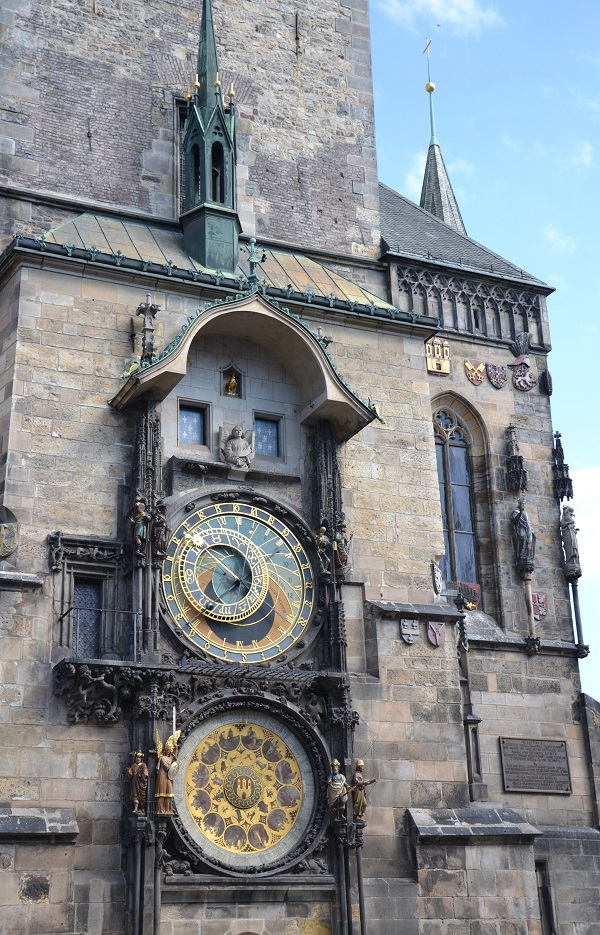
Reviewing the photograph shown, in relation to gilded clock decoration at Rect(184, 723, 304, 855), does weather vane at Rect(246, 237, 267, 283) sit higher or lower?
higher

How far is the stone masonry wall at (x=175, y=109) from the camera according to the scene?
2103 cm

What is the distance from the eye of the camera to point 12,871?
50.4 feet

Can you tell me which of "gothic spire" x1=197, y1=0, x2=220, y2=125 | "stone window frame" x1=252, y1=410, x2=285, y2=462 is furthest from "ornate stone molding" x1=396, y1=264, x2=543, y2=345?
"stone window frame" x1=252, y1=410, x2=285, y2=462

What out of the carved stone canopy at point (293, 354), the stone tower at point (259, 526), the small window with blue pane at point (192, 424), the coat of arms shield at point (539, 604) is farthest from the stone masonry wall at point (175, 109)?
the coat of arms shield at point (539, 604)

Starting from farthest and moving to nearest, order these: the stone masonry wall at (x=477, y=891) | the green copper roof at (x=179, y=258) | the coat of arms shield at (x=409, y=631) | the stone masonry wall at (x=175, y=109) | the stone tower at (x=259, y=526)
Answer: the stone masonry wall at (x=175, y=109)
the green copper roof at (x=179, y=258)
the coat of arms shield at (x=409, y=631)
the stone masonry wall at (x=477, y=891)
the stone tower at (x=259, y=526)

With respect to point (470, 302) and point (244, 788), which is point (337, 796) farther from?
point (470, 302)

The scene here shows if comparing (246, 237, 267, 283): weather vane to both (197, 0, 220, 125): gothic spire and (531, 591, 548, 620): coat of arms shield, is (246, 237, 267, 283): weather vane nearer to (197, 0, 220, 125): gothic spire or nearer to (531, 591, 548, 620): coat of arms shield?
(197, 0, 220, 125): gothic spire

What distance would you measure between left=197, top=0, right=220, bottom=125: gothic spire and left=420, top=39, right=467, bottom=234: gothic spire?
290 inches

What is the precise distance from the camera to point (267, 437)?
19375mm

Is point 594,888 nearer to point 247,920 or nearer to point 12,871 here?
point 247,920

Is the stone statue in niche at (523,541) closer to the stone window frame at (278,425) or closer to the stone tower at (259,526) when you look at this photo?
the stone tower at (259,526)

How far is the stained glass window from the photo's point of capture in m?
17.0

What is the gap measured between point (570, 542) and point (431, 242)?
18.8ft

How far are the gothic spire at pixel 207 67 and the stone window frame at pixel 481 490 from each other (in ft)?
19.1
